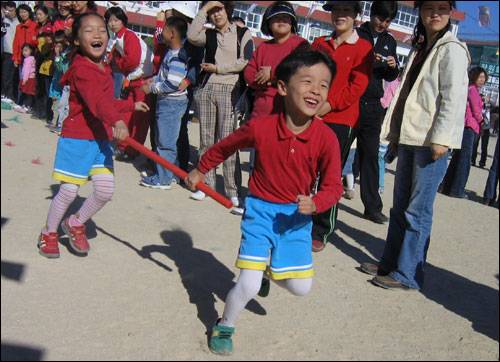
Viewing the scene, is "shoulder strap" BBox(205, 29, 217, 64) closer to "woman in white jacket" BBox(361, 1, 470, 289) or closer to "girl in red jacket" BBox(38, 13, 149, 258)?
"girl in red jacket" BBox(38, 13, 149, 258)

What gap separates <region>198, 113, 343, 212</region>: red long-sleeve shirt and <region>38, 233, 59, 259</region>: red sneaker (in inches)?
61.7

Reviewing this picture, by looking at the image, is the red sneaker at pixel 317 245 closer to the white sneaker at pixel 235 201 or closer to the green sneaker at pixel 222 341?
the white sneaker at pixel 235 201

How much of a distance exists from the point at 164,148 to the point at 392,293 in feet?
10.4

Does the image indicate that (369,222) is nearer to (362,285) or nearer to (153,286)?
(362,285)

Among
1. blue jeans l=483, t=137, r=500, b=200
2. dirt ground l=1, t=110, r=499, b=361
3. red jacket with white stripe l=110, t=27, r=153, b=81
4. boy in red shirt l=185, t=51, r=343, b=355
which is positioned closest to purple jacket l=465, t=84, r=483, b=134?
blue jeans l=483, t=137, r=500, b=200

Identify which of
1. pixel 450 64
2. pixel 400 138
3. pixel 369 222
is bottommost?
pixel 369 222

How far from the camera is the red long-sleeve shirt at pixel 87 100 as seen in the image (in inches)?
135

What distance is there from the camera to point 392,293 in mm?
3814

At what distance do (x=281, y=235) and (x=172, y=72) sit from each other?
3367 millimetres

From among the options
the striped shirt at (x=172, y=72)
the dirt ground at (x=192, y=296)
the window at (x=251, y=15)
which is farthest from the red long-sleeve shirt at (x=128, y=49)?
the window at (x=251, y=15)

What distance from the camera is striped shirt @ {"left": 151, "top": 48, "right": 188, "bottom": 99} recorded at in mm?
5652

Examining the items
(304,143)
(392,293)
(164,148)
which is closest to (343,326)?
(392,293)

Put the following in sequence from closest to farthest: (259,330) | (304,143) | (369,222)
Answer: (304,143)
(259,330)
(369,222)

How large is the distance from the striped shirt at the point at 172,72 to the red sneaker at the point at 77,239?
2.32m
